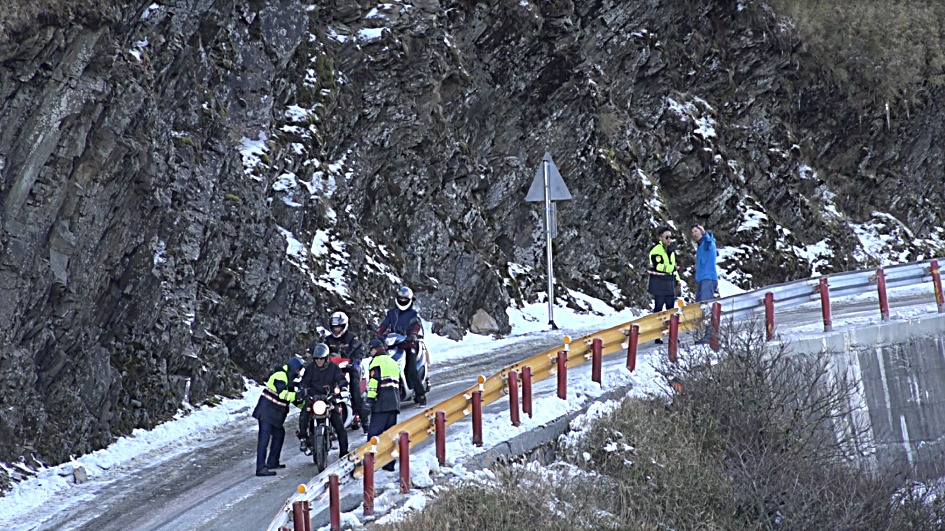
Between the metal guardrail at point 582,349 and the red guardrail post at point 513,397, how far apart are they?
352 millimetres

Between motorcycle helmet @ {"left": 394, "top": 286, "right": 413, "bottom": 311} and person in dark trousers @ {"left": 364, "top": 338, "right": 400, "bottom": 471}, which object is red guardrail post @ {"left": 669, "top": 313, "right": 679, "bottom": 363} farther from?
person in dark trousers @ {"left": 364, "top": 338, "right": 400, "bottom": 471}

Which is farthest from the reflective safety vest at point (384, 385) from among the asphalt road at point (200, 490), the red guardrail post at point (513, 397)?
the red guardrail post at point (513, 397)

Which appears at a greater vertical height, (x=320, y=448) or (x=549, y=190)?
(x=549, y=190)

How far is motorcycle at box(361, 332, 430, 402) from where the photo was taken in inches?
620

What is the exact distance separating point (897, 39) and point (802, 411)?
3608cm

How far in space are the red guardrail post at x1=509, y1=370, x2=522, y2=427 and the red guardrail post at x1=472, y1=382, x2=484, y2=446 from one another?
0.63m

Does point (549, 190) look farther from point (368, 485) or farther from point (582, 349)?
point (368, 485)

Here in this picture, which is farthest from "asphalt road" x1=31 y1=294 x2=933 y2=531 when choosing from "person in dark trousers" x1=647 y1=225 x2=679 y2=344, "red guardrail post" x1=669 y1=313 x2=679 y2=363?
"person in dark trousers" x1=647 y1=225 x2=679 y2=344

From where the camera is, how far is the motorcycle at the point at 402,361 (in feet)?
51.7

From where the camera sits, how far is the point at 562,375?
15.0 m

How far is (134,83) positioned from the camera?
672 inches

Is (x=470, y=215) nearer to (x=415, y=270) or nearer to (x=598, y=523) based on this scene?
(x=415, y=270)

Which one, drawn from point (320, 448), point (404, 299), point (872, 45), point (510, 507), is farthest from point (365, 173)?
point (872, 45)

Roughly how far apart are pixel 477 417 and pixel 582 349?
121 inches
